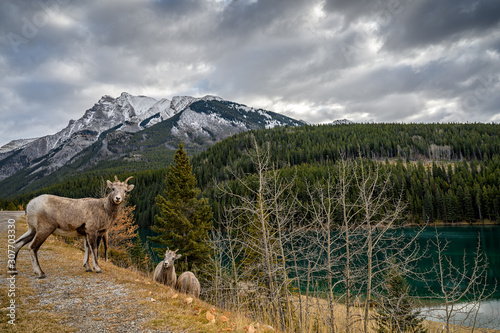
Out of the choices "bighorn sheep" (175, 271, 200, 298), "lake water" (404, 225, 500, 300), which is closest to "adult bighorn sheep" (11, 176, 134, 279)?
"bighorn sheep" (175, 271, 200, 298)

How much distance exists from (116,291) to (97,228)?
2.27 metres

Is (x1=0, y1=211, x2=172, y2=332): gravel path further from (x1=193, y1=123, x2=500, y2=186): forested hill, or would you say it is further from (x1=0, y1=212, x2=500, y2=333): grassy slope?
(x1=193, y1=123, x2=500, y2=186): forested hill

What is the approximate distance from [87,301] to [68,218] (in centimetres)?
268

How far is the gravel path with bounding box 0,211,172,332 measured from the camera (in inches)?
182

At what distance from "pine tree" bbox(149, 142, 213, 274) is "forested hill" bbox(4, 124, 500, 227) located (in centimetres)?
3843

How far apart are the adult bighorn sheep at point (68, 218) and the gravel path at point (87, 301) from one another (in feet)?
2.16

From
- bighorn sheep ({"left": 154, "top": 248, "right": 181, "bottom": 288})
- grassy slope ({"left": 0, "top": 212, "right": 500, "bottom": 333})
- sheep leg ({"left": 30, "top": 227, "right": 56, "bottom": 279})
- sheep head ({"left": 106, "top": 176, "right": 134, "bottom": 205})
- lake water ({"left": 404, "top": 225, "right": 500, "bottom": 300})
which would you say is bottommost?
lake water ({"left": 404, "top": 225, "right": 500, "bottom": 300})

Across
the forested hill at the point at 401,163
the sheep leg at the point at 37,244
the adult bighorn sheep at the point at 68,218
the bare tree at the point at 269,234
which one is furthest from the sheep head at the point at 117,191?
the forested hill at the point at 401,163

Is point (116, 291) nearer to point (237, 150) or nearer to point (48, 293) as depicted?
point (48, 293)

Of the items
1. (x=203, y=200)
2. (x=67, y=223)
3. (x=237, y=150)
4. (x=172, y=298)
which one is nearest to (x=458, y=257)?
(x=203, y=200)

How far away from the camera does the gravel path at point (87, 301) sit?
4.62 metres

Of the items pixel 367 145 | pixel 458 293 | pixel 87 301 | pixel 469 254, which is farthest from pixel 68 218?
pixel 367 145

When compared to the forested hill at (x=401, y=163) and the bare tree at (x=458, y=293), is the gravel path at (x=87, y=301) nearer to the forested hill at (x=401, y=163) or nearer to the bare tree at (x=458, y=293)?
the bare tree at (x=458, y=293)

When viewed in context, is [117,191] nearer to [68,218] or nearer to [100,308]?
[68,218]
